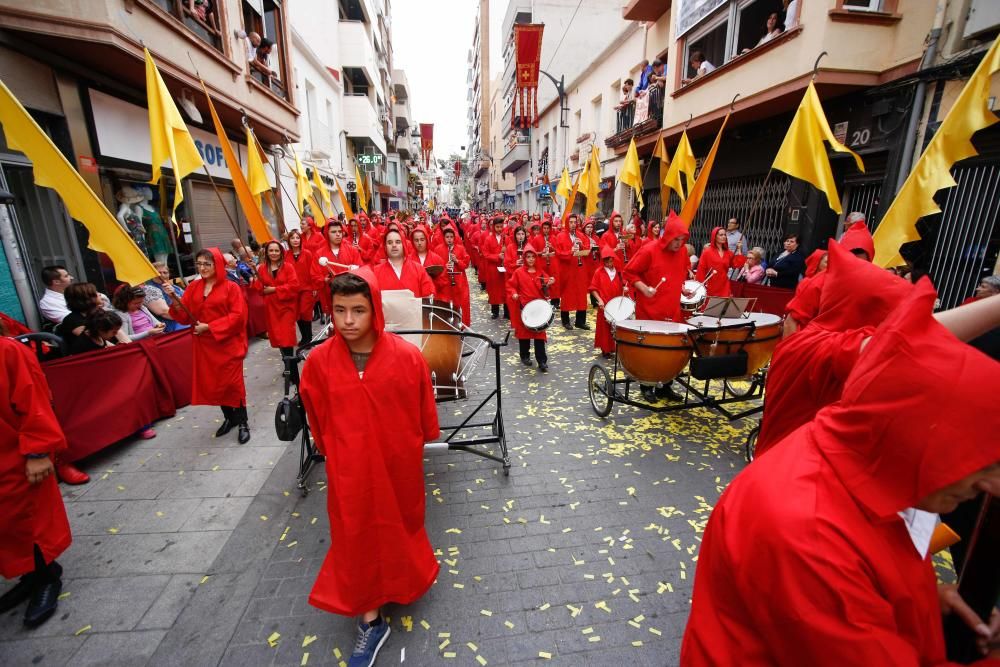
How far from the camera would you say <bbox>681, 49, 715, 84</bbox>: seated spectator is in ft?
38.3

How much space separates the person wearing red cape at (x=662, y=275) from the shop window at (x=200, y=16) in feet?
31.5

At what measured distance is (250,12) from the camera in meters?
12.7

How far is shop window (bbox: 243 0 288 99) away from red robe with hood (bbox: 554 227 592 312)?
9.70 metres

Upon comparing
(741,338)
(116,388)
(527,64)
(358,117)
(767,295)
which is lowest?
(116,388)

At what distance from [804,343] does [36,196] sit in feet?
32.8

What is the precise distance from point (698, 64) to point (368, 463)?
14.2 meters

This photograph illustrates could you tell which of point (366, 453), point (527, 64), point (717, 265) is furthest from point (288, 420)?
point (527, 64)

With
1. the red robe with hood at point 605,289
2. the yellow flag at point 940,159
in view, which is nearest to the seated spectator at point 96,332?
the red robe with hood at point 605,289

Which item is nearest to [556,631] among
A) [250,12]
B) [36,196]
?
[36,196]

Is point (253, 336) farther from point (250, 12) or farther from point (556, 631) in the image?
point (250, 12)

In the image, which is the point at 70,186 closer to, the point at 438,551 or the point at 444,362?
the point at 444,362

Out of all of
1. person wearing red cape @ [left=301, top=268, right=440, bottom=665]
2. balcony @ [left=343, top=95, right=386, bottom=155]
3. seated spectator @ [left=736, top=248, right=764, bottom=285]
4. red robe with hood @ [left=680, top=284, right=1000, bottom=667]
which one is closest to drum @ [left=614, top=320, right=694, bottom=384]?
person wearing red cape @ [left=301, top=268, right=440, bottom=665]

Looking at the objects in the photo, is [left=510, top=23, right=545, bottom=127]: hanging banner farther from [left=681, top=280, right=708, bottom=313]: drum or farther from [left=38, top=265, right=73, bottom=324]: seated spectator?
[left=38, top=265, right=73, bottom=324]: seated spectator

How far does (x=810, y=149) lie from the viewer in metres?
5.52
